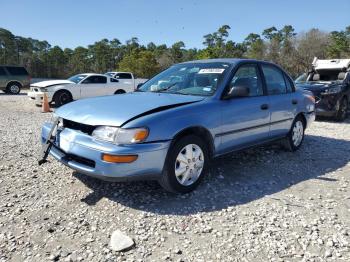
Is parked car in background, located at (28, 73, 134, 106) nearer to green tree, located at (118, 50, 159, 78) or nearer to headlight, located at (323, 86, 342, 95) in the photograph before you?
headlight, located at (323, 86, 342, 95)

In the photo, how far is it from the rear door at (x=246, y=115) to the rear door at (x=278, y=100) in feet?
0.59

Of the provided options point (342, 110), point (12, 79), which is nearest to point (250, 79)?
point (342, 110)

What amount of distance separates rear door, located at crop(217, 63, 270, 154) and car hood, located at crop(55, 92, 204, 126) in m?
0.52

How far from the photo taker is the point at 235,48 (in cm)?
5053

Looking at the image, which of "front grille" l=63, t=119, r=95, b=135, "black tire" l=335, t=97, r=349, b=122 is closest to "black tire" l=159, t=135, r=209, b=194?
"front grille" l=63, t=119, r=95, b=135

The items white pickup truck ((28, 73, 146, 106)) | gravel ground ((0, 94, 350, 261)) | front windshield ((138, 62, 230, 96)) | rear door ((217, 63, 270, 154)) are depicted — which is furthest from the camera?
white pickup truck ((28, 73, 146, 106))

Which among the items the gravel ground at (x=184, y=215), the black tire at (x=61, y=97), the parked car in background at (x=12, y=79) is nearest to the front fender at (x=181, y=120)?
the gravel ground at (x=184, y=215)

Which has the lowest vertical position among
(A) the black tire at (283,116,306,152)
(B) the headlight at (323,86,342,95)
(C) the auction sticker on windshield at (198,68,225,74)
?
(A) the black tire at (283,116,306,152)

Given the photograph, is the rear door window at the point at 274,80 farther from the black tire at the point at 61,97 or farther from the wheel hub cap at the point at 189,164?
the black tire at the point at 61,97

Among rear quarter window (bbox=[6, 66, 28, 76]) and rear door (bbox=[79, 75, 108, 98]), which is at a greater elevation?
rear quarter window (bbox=[6, 66, 28, 76])

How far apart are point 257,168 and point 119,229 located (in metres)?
2.56

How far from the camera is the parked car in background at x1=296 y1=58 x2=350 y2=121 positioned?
9.78 m

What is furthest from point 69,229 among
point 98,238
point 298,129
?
point 298,129

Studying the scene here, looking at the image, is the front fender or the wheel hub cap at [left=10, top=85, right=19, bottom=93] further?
the wheel hub cap at [left=10, top=85, right=19, bottom=93]
